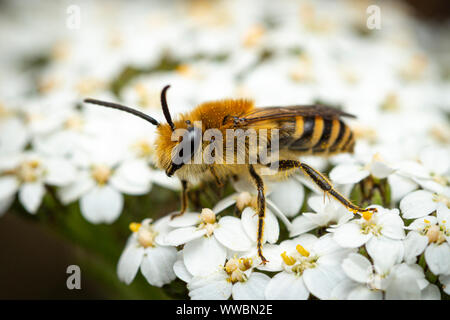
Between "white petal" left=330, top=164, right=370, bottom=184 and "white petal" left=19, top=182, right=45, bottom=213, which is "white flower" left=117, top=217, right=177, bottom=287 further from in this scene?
"white petal" left=330, top=164, right=370, bottom=184

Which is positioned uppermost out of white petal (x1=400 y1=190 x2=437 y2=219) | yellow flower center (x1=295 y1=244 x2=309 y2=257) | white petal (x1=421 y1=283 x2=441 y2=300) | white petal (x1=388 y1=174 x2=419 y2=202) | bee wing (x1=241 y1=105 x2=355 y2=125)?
bee wing (x1=241 y1=105 x2=355 y2=125)

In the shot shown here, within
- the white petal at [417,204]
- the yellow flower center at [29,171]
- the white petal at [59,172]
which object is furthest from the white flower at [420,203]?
the yellow flower center at [29,171]

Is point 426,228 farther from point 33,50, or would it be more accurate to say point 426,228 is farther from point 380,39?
point 33,50

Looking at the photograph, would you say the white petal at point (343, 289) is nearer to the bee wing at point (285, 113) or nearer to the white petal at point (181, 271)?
the white petal at point (181, 271)

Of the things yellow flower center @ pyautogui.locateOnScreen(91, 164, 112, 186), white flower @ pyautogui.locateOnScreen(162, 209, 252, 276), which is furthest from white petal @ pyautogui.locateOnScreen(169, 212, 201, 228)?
yellow flower center @ pyautogui.locateOnScreen(91, 164, 112, 186)

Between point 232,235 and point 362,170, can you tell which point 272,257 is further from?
point 362,170
